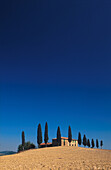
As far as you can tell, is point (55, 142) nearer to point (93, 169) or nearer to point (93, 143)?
point (93, 143)

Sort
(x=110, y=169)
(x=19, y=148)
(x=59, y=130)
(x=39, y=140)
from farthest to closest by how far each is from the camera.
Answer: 1. (x=19, y=148)
2. (x=59, y=130)
3. (x=39, y=140)
4. (x=110, y=169)

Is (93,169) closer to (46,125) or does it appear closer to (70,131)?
(46,125)

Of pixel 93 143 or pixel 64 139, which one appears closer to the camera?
pixel 64 139

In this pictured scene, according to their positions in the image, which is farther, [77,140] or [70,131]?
[77,140]

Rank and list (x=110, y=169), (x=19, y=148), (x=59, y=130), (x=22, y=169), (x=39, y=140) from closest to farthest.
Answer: (x=110, y=169) → (x=22, y=169) → (x=39, y=140) → (x=59, y=130) → (x=19, y=148)

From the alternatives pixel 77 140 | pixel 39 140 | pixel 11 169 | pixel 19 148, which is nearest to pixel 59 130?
pixel 39 140

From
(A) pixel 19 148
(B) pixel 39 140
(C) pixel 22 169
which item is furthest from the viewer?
(A) pixel 19 148

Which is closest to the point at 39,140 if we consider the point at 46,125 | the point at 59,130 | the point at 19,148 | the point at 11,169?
the point at 46,125

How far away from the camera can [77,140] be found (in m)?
88.4

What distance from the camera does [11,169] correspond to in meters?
19.9

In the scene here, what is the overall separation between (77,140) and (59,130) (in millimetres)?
18551

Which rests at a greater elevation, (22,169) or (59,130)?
(59,130)

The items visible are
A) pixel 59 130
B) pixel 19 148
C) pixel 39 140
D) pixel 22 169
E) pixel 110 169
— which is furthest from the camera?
pixel 19 148

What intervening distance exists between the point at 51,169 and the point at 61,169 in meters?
1.31
